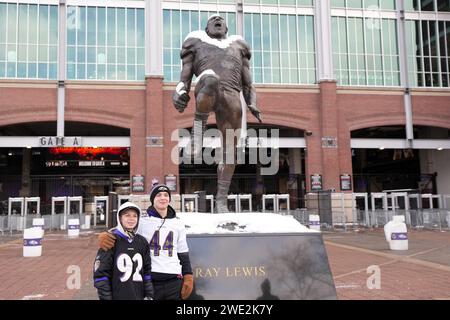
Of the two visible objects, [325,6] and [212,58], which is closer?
[212,58]

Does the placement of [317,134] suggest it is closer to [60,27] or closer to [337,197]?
[337,197]

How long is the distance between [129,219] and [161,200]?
341 millimetres

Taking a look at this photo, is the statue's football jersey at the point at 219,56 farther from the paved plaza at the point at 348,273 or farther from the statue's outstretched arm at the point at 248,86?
the paved plaza at the point at 348,273

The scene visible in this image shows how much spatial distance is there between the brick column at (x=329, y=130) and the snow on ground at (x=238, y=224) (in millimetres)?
22671

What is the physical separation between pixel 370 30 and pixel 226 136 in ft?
84.5

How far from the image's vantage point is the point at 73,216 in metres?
24.4

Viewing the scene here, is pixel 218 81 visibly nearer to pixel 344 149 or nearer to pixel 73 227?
pixel 73 227

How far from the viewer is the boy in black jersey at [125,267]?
3.27 metres

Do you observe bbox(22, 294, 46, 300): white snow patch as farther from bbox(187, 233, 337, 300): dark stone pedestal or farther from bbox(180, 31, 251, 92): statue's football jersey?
bbox(180, 31, 251, 92): statue's football jersey

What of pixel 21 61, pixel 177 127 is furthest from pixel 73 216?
pixel 21 61

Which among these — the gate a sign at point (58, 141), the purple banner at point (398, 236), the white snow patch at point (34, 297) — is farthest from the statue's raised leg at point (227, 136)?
the gate a sign at point (58, 141)

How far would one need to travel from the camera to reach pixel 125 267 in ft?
10.9

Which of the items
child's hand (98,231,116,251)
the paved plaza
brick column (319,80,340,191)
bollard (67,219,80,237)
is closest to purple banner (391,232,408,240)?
the paved plaza

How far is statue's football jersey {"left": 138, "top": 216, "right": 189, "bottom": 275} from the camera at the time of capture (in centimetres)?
354
